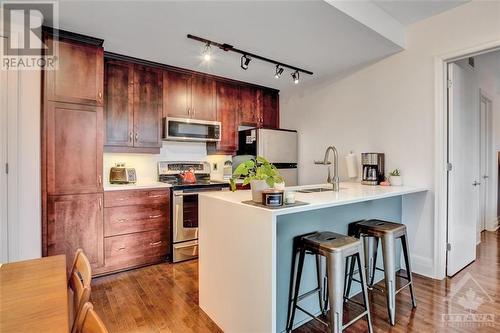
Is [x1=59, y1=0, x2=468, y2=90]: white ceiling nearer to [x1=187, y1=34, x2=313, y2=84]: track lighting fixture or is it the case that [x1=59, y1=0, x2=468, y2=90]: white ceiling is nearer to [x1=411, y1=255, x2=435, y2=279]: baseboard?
[x1=187, y1=34, x2=313, y2=84]: track lighting fixture

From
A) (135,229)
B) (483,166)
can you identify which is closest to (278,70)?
(135,229)

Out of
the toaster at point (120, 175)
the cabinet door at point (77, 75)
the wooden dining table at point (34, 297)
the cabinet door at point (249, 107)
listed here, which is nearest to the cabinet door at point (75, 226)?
the toaster at point (120, 175)

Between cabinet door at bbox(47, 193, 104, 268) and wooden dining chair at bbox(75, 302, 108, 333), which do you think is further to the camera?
cabinet door at bbox(47, 193, 104, 268)

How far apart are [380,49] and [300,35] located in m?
0.99

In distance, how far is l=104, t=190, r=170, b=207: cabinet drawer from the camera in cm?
290

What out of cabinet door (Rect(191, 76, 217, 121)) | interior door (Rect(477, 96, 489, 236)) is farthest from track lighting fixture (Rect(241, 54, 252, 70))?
interior door (Rect(477, 96, 489, 236))

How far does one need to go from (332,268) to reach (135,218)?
2.29 meters

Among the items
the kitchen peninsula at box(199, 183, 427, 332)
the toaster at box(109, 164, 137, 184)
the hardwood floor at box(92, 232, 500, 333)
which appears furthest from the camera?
the toaster at box(109, 164, 137, 184)

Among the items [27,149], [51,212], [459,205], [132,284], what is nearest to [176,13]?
[27,149]

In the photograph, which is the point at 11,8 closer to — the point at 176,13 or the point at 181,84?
the point at 176,13

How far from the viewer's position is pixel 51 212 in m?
2.55

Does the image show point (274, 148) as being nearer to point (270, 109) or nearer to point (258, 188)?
point (270, 109)

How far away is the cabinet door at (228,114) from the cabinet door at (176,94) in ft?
1.72

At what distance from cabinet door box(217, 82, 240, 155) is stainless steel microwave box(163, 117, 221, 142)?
20cm
